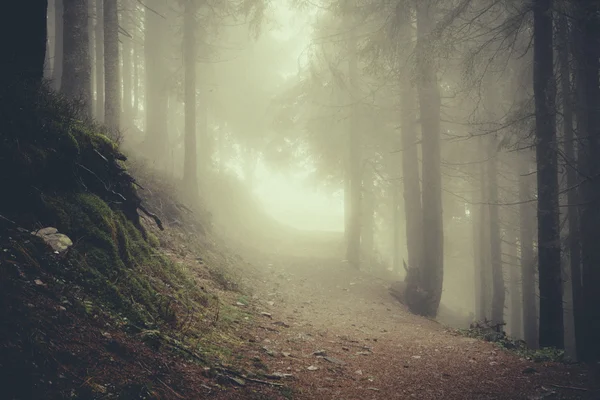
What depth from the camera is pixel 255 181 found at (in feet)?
126

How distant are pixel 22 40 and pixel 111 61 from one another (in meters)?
8.42

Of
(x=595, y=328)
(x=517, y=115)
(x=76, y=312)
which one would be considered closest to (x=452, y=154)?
(x=517, y=115)

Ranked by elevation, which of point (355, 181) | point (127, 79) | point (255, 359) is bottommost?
point (255, 359)

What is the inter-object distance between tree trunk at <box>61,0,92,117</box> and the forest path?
7521 mm

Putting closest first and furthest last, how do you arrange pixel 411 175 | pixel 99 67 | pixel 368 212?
pixel 411 175 < pixel 99 67 < pixel 368 212

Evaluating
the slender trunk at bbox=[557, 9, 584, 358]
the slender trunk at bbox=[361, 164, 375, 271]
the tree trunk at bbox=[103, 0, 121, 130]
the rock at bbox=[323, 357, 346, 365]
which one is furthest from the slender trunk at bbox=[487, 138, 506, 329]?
the tree trunk at bbox=[103, 0, 121, 130]

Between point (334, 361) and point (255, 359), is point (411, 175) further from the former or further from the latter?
point (255, 359)

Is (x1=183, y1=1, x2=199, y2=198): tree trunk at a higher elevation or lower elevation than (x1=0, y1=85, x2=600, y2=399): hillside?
higher

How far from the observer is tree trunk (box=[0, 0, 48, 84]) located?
414 centimetres

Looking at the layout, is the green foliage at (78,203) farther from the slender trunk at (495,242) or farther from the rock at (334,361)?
the slender trunk at (495,242)

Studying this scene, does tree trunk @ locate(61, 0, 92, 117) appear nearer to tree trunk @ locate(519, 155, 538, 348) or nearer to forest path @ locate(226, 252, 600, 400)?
forest path @ locate(226, 252, 600, 400)

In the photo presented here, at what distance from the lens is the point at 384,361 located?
18.5 ft

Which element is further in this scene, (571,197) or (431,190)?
(431,190)

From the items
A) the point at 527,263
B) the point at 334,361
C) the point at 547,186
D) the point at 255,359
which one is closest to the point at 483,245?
the point at 527,263
